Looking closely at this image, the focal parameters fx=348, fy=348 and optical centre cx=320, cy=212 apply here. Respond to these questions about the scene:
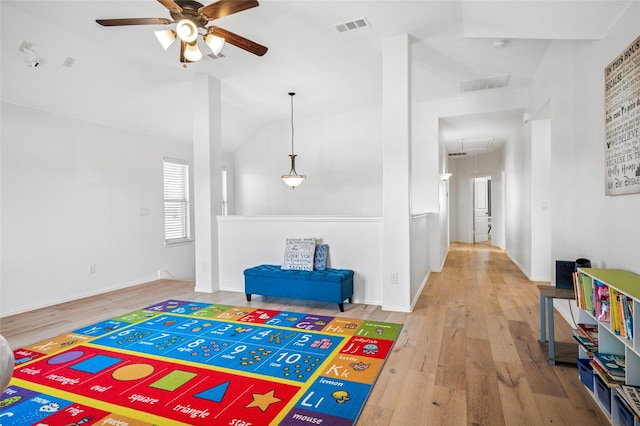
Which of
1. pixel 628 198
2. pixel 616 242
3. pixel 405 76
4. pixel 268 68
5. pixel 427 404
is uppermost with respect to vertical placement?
pixel 268 68

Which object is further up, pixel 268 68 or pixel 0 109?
pixel 268 68

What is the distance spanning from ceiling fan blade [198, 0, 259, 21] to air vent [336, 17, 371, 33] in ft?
4.40

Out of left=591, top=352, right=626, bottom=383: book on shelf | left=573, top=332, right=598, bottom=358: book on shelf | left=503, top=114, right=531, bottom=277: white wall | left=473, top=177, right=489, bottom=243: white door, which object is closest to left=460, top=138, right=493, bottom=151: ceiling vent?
left=503, top=114, right=531, bottom=277: white wall

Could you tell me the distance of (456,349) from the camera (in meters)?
2.92

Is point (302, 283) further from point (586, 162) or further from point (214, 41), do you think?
point (586, 162)

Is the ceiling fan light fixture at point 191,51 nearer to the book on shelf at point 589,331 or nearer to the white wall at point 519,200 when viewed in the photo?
the book on shelf at point 589,331

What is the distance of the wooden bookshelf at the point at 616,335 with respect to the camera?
1649mm

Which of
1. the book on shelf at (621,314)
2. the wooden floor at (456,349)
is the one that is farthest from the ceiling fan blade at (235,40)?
the book on shelf at (621,314)

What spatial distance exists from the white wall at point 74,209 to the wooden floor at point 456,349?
39 centimetres

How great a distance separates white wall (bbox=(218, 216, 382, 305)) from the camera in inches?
169

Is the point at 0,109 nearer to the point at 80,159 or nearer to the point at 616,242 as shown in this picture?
the point at 80,159

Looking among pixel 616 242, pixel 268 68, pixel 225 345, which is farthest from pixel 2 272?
pixel 616 242

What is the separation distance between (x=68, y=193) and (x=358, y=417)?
483cm

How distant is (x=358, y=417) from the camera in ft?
6.53
